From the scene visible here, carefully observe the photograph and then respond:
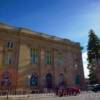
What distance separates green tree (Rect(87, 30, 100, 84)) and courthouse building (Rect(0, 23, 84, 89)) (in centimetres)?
554

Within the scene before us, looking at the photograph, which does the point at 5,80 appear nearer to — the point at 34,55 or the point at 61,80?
the point at 34,55

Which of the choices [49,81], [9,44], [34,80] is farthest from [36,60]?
[9,44]

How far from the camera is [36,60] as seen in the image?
34.1 m

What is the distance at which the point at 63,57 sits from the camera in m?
39.0

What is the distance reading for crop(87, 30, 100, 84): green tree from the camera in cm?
4565

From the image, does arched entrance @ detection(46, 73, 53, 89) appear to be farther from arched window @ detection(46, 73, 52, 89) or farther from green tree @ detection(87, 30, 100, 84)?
green tree @ detection(87, 30, 100, 84)

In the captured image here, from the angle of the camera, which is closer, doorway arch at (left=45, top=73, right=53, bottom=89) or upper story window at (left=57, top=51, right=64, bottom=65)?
doorway arch at (left=45, top=73, right=53, bottom=89)

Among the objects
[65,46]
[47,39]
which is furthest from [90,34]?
[47,39]

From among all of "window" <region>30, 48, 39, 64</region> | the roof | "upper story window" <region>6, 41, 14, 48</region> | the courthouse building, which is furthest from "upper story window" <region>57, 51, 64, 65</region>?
"upper story window" <region>6, 41, 14, 48</region>

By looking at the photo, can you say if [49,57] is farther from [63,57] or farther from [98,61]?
[98,61]

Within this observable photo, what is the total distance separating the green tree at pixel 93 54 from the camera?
45650 millimetres

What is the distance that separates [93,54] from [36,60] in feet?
65.6

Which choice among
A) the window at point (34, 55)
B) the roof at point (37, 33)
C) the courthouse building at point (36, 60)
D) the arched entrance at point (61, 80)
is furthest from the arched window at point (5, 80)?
the arched entrance at point (61, 80)

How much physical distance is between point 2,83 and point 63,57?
1517 cm
